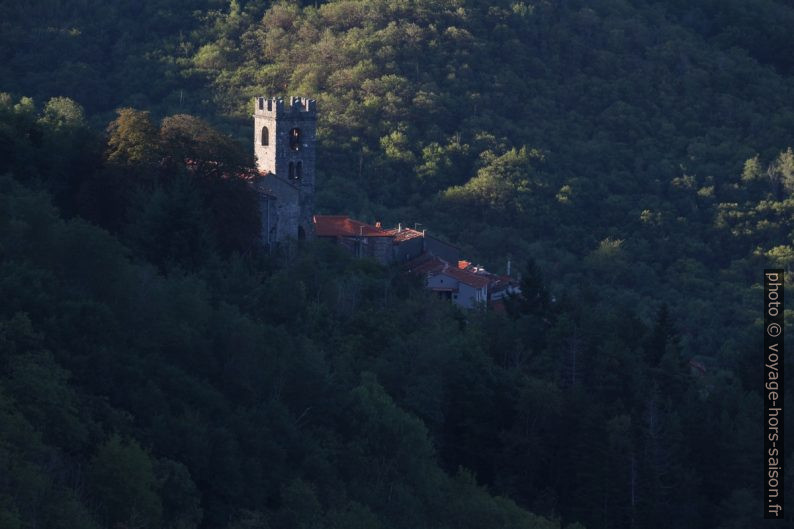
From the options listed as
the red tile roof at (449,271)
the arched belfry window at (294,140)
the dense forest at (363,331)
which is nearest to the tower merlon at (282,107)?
the arched belfry window at (294,140)

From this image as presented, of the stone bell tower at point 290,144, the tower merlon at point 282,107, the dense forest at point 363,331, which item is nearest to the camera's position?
the dense forest at point 363,331

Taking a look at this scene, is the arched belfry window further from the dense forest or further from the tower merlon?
the dense forest

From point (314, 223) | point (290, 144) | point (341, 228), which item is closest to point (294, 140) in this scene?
point (290, 144)

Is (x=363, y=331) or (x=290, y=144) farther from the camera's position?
(x=290, y=144)

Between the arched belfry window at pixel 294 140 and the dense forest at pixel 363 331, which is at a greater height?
the arched belfry window at pixel 294 140

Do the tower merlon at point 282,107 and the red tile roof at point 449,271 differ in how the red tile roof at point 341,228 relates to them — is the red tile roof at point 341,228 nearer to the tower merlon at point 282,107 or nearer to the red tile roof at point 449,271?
the red tile roof at point 449,271

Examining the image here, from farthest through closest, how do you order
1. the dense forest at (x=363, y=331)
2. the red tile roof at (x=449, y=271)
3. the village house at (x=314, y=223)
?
1. the red tile roof at (x=449, y=271)
2. the village house at (x=314, y=223)
3. the dense forest at (x=363, y=331)

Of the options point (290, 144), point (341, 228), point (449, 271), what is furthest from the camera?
point (449, 271)

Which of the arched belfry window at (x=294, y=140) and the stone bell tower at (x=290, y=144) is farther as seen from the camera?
the arched belfry window at (x=294, y=140)

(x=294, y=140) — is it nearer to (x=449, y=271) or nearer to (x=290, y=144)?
(x=290, y=144)
